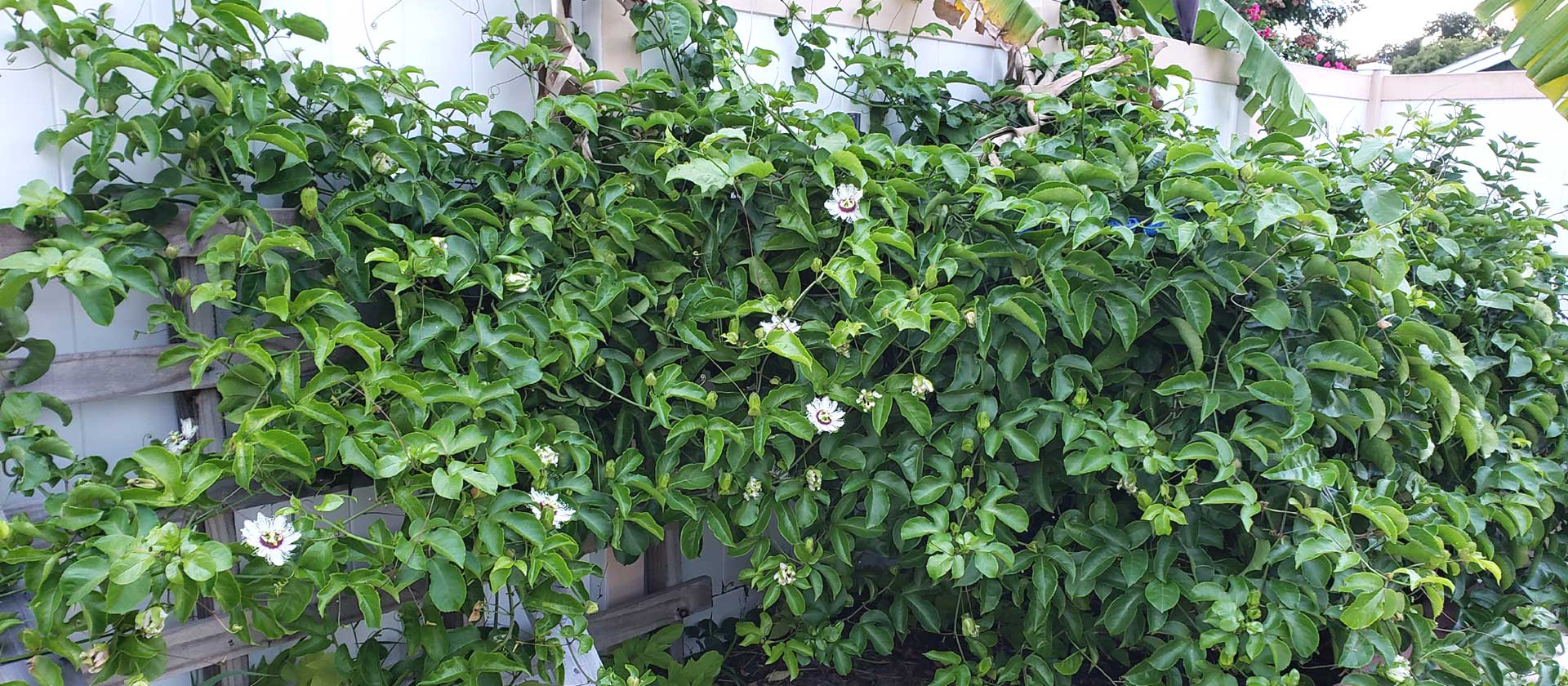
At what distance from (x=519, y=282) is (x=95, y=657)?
0.76 meters

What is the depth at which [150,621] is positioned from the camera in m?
1.21

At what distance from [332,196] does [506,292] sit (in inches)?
14.5

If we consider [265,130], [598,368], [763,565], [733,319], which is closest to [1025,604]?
[763,565]

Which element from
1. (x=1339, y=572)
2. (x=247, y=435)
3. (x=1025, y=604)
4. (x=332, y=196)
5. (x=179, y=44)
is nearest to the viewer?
(x=247, y=435)

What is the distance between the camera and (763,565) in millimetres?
1685

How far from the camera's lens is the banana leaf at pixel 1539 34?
8.18 ft

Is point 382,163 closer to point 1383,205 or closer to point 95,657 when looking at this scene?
point 95,657

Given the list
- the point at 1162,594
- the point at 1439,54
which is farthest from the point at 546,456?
the point at 1439,54

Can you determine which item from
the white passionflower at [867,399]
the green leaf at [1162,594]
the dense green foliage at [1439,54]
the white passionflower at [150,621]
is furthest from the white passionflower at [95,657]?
the dense green foliage at [1439,54]

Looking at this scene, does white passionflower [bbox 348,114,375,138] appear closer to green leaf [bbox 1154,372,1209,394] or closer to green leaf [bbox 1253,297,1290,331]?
green leaf [bbox 1154,372,1209,394]

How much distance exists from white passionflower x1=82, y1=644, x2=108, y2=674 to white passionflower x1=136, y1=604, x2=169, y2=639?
4 cm

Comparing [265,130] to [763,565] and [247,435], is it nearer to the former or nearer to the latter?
[247,435]

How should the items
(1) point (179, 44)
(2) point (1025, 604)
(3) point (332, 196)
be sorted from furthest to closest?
1. (2) point (1025, 604)
2. (3) point (332, 196)
3. (1) point (179, 44)

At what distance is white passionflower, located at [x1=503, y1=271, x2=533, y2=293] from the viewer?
5.01 ft
